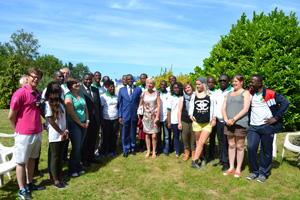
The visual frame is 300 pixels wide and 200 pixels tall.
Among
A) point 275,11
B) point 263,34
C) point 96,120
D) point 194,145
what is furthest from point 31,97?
point 275,11

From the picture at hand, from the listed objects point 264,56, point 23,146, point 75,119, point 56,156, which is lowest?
point 56,156

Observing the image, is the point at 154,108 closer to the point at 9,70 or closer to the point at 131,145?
the point at 131,145

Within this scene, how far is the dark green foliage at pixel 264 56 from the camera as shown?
→ 770cm

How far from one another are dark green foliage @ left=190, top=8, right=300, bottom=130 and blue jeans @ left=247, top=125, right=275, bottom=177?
10.6 feet

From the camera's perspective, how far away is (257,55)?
7664mm

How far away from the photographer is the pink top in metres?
3.78

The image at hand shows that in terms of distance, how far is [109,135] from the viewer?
6.55 m

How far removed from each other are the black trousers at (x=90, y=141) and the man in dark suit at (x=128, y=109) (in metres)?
0.90

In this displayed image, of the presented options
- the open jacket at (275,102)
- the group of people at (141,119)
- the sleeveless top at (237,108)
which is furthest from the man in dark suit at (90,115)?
the open jacket at (275,102)

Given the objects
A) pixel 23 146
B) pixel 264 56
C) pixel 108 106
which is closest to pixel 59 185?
pixel 23 146

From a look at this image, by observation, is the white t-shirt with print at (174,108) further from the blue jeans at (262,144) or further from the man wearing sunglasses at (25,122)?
the man wearing sunglasses at (25,122)

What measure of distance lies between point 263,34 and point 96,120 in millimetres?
6382

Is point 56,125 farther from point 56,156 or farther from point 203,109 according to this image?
point 203,109

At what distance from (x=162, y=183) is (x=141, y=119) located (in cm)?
236
